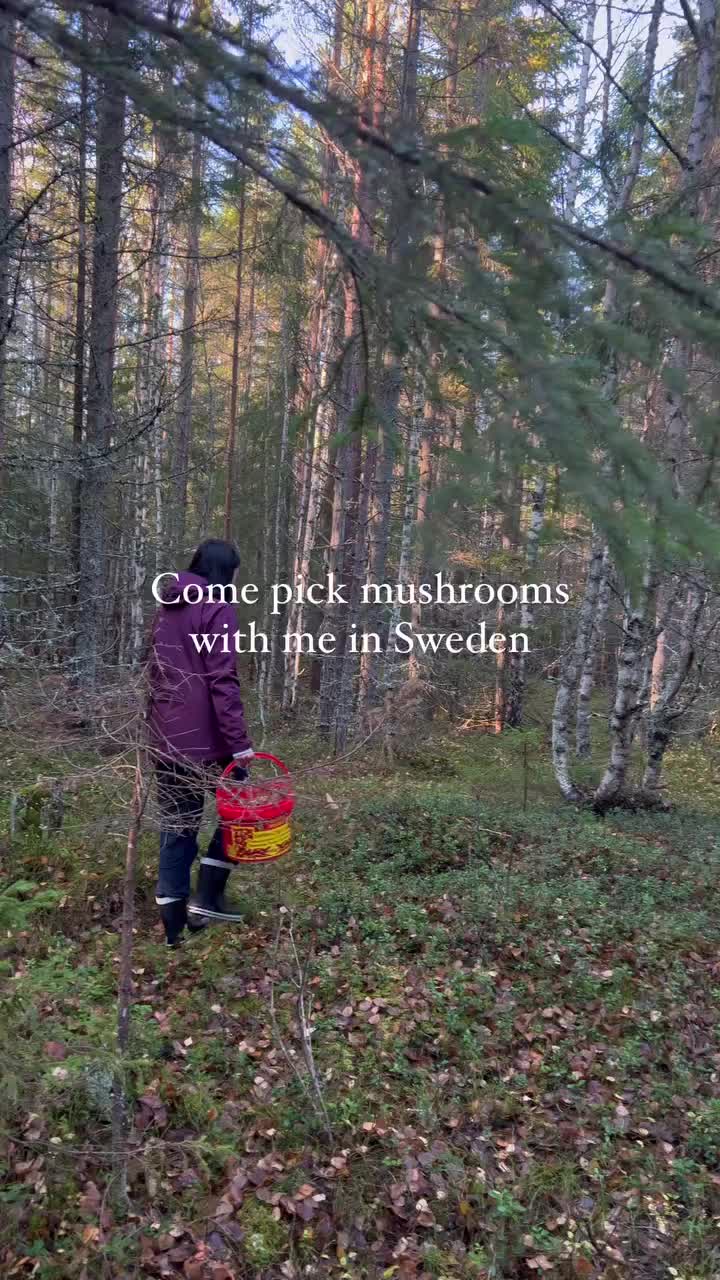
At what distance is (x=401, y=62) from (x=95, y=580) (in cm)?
Answer: 834

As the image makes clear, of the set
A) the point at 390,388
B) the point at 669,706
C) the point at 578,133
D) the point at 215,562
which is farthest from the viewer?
the point at 578,133

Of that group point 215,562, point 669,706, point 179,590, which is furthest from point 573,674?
point 179,590

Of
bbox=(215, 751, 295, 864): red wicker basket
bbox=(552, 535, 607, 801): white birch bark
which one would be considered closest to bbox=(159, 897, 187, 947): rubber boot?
bbox=(215, 751, 295, 864): red wicker basket

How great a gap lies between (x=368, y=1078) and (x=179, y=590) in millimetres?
2611

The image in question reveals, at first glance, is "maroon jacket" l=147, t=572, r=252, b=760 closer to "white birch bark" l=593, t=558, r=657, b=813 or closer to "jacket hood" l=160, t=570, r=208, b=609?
"jacket hood" l=160, t=570, r=208, b=609

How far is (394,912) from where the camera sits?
4770mm

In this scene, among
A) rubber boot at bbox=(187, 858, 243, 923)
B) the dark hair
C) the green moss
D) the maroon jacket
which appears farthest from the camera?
rubber boot at bbox=(187, 858, 243, 923)

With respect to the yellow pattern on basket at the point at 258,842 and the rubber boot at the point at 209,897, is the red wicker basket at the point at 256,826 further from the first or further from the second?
the rubber boot at the point at 209,897

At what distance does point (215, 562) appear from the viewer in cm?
402

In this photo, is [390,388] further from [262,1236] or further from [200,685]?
[262,1236]

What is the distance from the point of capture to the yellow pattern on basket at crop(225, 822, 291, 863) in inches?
152

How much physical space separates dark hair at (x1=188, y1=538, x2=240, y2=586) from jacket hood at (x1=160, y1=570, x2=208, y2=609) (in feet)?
0.22

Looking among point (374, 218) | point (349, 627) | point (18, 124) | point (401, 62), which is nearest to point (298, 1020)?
point (374, 218)

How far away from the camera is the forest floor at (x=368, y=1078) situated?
98.9 inches
